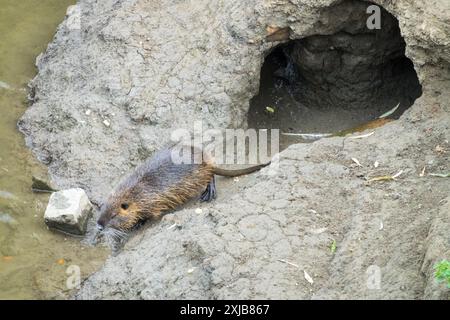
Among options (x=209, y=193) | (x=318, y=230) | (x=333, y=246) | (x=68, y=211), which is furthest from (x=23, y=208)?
(x=333, y=246)

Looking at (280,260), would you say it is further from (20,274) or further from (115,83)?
(115,83)

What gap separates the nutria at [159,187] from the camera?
22.4ft

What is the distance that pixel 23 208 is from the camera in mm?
6902

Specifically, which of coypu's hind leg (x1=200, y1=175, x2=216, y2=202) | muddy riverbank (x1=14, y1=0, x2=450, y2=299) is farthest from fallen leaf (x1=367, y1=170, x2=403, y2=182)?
coypu's hind leg (x1=200, y1=175, x2=216, y2=202)

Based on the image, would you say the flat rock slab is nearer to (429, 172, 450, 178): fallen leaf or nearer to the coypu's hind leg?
the coypu's hind leg

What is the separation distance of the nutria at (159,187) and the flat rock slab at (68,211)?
0.20 m

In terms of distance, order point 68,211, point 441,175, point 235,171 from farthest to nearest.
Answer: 1. point 235,171
2. point 68,211
3. point 441,175

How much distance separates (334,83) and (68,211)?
10.8 ft

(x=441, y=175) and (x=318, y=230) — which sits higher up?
(x=441, y=175)

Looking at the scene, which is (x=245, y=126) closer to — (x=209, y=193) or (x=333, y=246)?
(x=209, y=193)

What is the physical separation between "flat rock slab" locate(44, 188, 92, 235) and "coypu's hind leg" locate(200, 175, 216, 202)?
106 cm

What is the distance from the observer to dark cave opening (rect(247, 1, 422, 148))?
310 inches

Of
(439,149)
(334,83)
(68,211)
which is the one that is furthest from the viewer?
(334,83)

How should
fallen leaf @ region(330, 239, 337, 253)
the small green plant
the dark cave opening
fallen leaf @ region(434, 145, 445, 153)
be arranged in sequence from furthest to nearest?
the dark cave opening < fallen leaf @ region(434, 145, 445, 153) < fallen leaf @ region(330, 239, 337, 253) < the small green plant
